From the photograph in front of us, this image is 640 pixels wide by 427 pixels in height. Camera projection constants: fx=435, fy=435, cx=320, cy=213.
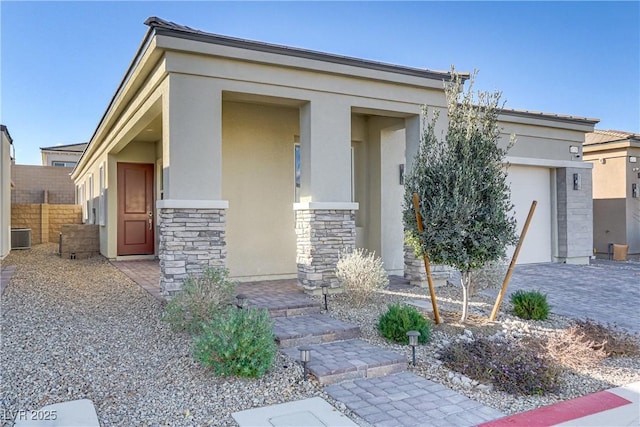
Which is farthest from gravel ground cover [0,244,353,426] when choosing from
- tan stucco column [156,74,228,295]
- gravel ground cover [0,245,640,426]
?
tan stucco column [156,74,228,295]

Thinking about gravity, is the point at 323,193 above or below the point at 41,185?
below

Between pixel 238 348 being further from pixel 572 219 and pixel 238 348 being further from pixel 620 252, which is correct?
pixel 620 252

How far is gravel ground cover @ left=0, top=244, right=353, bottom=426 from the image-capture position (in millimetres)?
3582

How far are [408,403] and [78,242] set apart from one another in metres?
12.3

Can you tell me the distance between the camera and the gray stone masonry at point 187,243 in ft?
20.8

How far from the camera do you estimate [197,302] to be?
5.47m

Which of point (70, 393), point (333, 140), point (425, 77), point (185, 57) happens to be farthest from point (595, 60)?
point (70, 393)

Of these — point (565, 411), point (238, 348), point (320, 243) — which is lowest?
point (565, 411)

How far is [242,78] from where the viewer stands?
7.04 metres

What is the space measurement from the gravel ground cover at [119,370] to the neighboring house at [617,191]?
1424cm

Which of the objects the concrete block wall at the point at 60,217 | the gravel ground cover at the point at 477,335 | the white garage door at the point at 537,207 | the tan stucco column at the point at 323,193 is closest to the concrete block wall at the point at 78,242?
the concrete block wall at the point at 60,217

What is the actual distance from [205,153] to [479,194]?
158 inches

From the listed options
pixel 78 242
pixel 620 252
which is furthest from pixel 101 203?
pixel 620 252

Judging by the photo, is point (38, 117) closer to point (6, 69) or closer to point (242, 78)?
point (6, 69)
